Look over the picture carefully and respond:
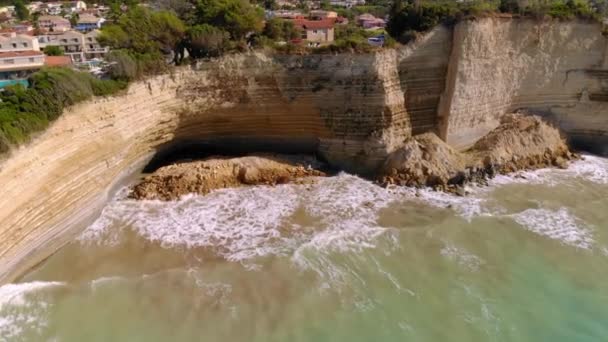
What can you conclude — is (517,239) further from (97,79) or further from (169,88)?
(97,79)

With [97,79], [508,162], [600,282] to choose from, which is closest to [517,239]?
[600,282]

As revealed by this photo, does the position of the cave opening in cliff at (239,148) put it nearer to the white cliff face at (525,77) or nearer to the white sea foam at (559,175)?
the white cliff face at (525,77)

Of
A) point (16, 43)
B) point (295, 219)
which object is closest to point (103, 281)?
point (295, 219)

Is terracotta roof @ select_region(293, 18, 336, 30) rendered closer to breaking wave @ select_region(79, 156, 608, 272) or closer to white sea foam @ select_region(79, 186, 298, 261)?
breaking wave @ select_region(79, 156, 608, 272)

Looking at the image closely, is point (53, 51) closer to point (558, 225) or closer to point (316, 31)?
point (316, 31)

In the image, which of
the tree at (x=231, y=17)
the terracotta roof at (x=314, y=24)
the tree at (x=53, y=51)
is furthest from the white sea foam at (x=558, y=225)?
the tree at (x=53, y=51)
